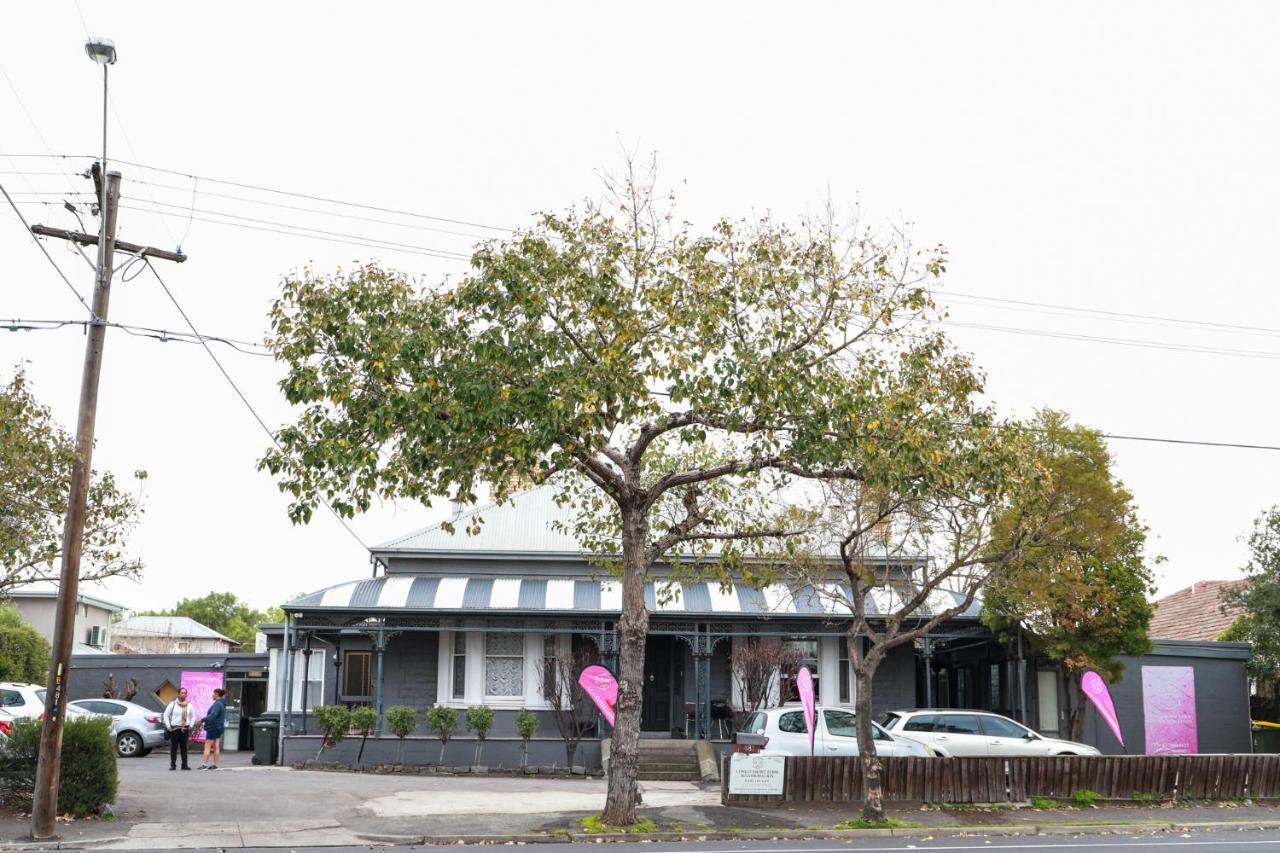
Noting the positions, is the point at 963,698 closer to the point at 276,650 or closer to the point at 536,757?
the point at 536,757

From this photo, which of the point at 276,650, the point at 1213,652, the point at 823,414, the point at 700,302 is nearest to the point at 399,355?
the point at 700,302

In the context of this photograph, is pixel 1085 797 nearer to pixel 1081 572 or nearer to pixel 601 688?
pixel 1081 572

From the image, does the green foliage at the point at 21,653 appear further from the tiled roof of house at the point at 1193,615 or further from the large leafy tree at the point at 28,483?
the tiled roof of house at the point at 1193,615

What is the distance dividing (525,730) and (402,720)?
2.59 meters

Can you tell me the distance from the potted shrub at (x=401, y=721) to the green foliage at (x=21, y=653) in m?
16.1

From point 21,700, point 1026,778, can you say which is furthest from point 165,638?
point 1026,778

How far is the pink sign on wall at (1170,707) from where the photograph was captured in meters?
28.9

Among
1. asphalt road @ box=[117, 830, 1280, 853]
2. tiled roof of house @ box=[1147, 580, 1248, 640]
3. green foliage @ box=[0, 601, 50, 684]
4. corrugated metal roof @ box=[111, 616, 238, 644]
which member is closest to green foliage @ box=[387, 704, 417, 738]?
asphalt road @ box=[117, 830, 1280, 853]

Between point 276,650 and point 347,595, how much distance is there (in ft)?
15.8

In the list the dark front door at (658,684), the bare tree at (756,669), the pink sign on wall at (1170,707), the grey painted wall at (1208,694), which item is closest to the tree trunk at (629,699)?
the bare tree at (756,669)

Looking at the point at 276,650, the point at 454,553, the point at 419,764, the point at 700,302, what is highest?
the point at 700,302

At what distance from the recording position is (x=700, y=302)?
16.2 m

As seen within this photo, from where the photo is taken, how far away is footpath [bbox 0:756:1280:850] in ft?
52.2

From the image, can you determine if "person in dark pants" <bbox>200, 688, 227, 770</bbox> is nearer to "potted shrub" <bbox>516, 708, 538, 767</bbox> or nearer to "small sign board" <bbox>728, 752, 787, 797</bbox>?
"potted shrub" <bbox>516, 708, 538, 767</bbox>
